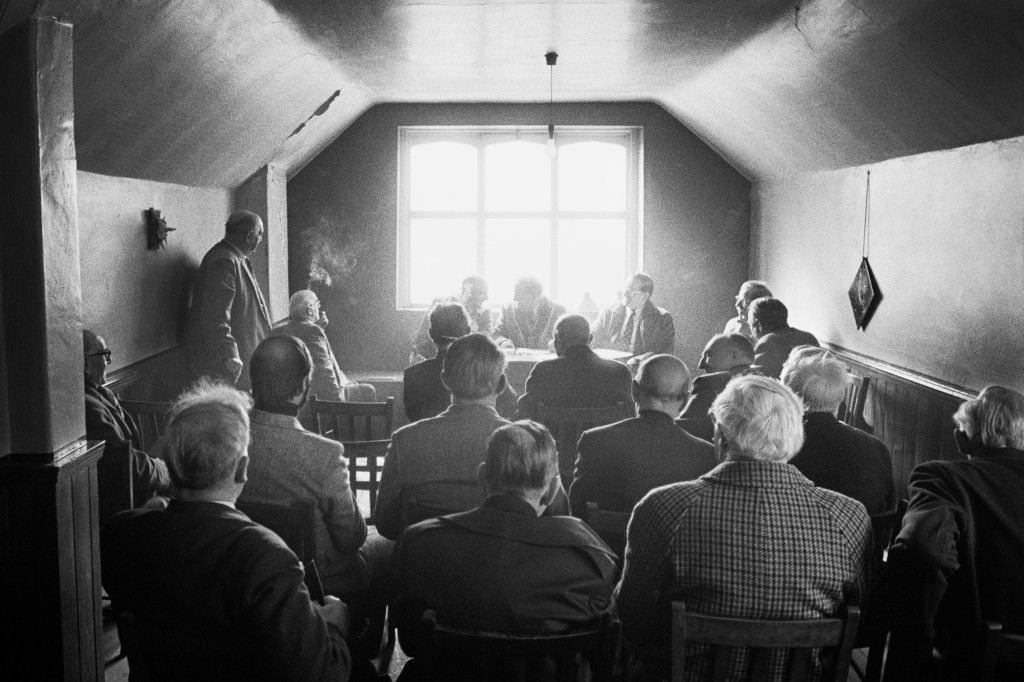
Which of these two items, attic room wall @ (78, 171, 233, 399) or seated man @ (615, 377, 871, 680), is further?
attic room wall @ (78, 171, 233, 399)

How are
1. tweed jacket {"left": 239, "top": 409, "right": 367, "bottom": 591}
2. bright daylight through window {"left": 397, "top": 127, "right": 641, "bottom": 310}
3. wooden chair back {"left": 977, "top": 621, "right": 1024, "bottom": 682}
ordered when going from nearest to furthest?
1. wooden chair back {"left": 977, "top": 621, "right": 1024, "bottom": 682}
2. tweed jacket {"left": 239, "top": 409, "right": 367, "bottom": 591}
3. bright daylight through window {"left": 397, "top": 127, "right": 641, "bottom": 310}

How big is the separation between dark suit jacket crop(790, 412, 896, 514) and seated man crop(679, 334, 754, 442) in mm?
711

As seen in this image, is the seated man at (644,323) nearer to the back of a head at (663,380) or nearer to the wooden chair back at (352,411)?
the wooden chair back at (352,411)

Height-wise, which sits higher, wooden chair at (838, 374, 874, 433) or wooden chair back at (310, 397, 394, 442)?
wooden chair back at (310, 397, 394, 442)

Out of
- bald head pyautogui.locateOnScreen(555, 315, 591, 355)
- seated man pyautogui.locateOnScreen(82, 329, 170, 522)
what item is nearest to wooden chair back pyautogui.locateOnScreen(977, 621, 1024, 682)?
seated man pyautogui.locateOnScreen(82, 329, 170, 522)

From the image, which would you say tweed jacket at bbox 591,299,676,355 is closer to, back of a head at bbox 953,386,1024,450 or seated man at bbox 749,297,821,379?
seated man at bbox 749,297,821,379

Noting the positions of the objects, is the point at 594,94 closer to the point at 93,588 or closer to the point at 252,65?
the point at 252,65

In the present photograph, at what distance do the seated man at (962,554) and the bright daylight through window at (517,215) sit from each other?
6.84 m

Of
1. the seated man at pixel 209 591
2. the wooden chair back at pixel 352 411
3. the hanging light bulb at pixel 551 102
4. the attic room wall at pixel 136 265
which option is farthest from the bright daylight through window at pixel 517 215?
the seated man at pixel 209 591

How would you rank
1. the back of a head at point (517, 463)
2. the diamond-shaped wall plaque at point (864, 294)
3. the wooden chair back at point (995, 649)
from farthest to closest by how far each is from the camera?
the diamond-shaped wall plaque at point (864, 294) → the back of a head at point (517, 463) → the wooden chair back at point (995, 649)

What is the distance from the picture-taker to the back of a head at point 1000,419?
272 cm

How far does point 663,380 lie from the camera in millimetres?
3336

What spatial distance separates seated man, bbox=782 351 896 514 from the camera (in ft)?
10.7

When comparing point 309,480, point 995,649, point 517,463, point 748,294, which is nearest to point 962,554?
point 995,649
